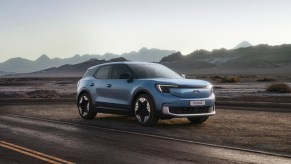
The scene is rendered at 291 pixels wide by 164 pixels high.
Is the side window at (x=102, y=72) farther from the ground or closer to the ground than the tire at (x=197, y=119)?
farther from the ground

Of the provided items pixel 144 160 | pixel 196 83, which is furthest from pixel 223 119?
pixel 144 160

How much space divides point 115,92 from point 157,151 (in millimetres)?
5116

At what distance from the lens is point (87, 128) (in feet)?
40.8

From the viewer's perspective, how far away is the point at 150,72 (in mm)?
13234

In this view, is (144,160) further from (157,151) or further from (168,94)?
(168,94)

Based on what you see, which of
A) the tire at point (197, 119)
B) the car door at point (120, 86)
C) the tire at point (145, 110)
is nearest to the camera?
the tire at point (145, 110)

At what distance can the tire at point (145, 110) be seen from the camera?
1207 centimetres

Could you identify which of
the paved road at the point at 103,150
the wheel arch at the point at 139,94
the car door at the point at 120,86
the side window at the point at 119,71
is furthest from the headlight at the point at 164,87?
the paved road at the point at 103,150

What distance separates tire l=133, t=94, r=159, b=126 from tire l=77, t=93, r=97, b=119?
7.75ft

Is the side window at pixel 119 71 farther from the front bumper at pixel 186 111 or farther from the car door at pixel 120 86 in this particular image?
the front bumper at pixel 186 111

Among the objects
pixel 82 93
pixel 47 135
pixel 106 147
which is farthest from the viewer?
pixel 82 93

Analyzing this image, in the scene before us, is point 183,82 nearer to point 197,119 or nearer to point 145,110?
point 145,110

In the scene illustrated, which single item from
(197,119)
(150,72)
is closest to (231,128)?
(197,119)

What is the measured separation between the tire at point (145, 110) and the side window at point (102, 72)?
1969mm
